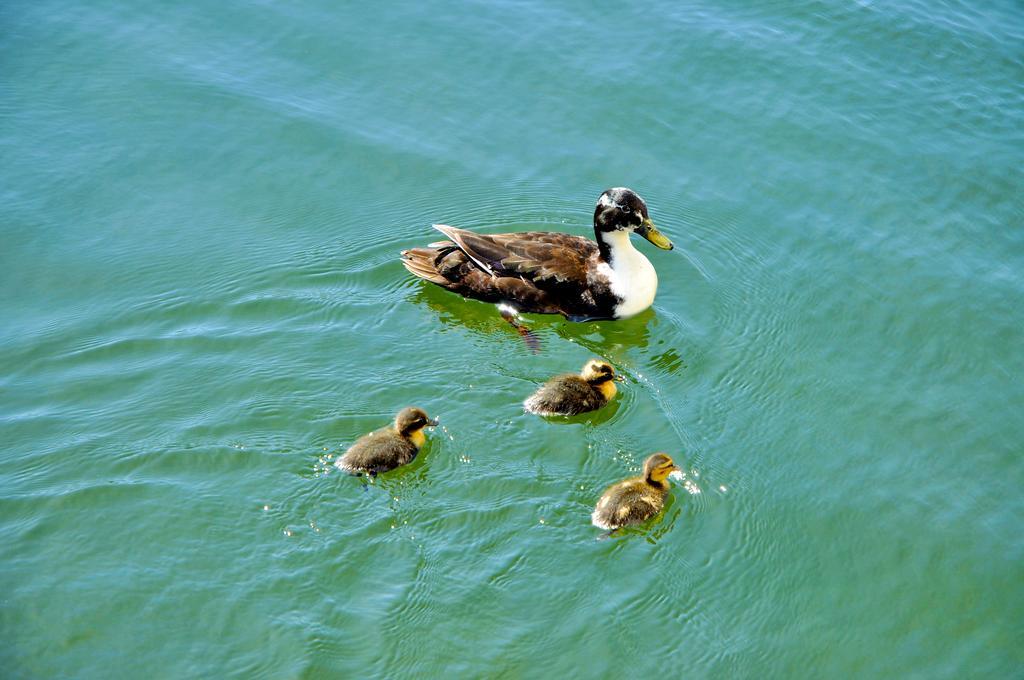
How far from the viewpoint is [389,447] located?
6117 millimetres

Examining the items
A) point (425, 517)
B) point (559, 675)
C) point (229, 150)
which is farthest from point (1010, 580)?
point (229, 150)

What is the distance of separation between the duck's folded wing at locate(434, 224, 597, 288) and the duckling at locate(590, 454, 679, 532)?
1.99 meters

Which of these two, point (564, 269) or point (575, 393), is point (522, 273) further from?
point (575, 393)

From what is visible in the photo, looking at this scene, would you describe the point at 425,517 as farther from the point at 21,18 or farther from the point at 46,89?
the point at 21,18

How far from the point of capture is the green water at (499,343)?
5.55 m

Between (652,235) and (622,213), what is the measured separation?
308mm

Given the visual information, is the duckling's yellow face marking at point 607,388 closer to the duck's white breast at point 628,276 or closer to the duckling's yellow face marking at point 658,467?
the duckling's yellow face marking at point 658,467

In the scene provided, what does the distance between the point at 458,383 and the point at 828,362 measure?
2527mm

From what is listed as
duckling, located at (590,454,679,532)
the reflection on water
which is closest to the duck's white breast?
the reflection on water

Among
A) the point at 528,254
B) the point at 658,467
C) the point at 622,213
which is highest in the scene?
the point at 622,213

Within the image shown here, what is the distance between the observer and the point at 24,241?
823 centimetres

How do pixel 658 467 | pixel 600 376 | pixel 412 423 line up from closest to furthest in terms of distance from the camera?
pixel 658 467
pixel 412 423
pixel 600 376

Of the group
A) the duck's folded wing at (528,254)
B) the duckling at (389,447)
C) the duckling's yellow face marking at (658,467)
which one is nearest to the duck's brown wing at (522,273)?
the duck's folded wing at (528,254)

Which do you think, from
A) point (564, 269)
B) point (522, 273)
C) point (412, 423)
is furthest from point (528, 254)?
point (412, 423)
